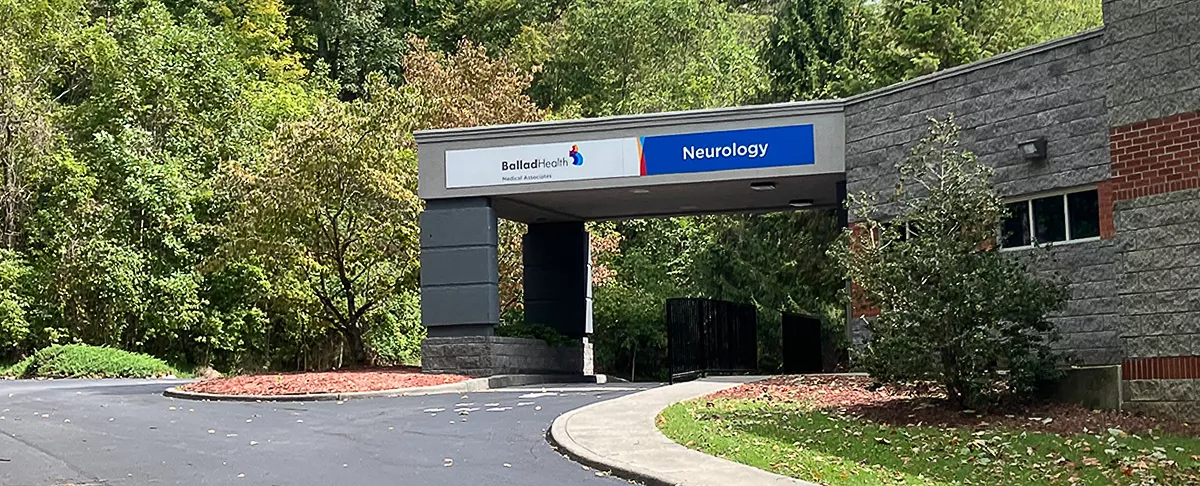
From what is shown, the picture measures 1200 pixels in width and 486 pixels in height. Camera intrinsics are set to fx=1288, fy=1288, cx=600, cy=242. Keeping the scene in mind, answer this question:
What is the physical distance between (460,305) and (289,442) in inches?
409

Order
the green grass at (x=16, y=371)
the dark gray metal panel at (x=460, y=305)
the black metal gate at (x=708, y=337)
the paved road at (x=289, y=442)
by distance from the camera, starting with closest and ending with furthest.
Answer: the paved road at (x=289, y=442), the dark gray metal panel at (x=460, y=305), the black metal gate at (x=708, y=337), the green grass at (x=16, y=371)

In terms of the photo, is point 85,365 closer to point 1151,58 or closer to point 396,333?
point 396,333

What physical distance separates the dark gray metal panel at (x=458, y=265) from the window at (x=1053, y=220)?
375 inches

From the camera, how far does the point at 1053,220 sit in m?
18.4

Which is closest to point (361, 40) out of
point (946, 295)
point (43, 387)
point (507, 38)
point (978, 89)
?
point (507, 38)

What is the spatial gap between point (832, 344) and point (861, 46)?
822cm

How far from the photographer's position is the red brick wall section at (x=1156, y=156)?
1359 centimetres

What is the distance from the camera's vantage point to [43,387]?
84.1 feet

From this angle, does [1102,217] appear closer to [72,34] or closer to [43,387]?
[43,387]

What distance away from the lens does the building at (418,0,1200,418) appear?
45.2 ft

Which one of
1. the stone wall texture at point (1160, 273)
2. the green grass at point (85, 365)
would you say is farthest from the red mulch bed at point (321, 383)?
the stone wall texture at point (1160, 273)

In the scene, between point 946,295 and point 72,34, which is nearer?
point 946,295

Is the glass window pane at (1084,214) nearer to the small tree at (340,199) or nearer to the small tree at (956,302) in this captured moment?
the small tree at (956,302)

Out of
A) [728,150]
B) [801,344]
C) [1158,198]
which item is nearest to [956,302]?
[1158,198]
